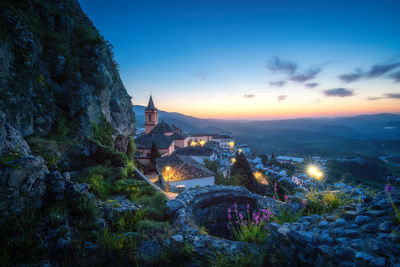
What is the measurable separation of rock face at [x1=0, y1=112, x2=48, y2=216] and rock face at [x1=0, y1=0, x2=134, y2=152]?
4.59m

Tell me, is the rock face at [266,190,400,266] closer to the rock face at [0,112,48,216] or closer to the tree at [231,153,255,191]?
the rock face at [0,112,48,216]

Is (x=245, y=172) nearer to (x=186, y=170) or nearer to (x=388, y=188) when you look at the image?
(x=186, y=170)

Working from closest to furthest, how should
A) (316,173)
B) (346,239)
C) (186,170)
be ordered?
1. (346,239)
2. (316,173)
3. (186,170)

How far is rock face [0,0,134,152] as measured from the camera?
292 inches

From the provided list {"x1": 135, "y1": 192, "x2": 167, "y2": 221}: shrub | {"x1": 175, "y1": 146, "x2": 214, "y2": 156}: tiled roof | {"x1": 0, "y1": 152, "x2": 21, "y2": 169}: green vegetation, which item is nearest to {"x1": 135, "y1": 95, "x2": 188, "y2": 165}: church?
{"x1": 175, "y1": 146, "x2": 214, "y2": 156}: tiled roof

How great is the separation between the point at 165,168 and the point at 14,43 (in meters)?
14.4

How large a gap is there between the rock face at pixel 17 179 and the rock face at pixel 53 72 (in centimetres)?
459

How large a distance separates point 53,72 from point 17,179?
9697 mm

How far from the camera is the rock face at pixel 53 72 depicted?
7418 mm

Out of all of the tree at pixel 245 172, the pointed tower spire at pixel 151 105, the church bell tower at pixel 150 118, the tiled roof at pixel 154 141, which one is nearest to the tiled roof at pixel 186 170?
the tree at pixel 245 172

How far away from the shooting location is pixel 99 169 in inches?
349

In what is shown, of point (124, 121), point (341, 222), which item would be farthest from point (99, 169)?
point (341, 222)

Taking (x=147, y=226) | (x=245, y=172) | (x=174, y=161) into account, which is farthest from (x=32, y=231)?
(x=245, y=172)

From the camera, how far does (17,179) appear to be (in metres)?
3.29
